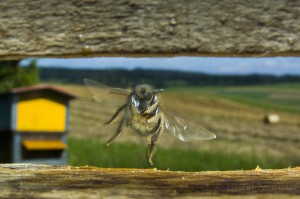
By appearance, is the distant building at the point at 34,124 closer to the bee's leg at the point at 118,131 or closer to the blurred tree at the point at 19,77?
the blurred tree at the point at 19,77

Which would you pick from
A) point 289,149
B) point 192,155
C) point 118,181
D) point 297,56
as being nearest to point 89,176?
point 118,181

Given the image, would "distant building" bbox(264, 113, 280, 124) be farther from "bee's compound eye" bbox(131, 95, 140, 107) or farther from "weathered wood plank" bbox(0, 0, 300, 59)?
"weathered wood plank" bbox(0, 0, 300, 59)

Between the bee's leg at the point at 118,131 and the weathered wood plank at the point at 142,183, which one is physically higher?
the bee's leg at the point at 118,131

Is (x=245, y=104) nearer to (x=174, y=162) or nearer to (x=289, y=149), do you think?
(x=289, y=149)

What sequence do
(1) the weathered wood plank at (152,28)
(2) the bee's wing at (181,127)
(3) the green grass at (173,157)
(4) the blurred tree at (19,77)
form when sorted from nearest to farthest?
(1) the weathered wood plank at (152,28)
(2) the bee's wing at (181,127)
(3) the green grass at (173,157)
(4) the blurred tree at (19,77)

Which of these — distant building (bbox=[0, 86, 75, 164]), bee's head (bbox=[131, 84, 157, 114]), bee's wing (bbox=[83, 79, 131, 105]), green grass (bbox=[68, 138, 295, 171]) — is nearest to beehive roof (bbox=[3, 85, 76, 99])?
distant building (bbox=[0, 86, 75, 164])

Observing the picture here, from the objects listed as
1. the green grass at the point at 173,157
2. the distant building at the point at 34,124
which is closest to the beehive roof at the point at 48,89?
the distant building at the point at 34,124
